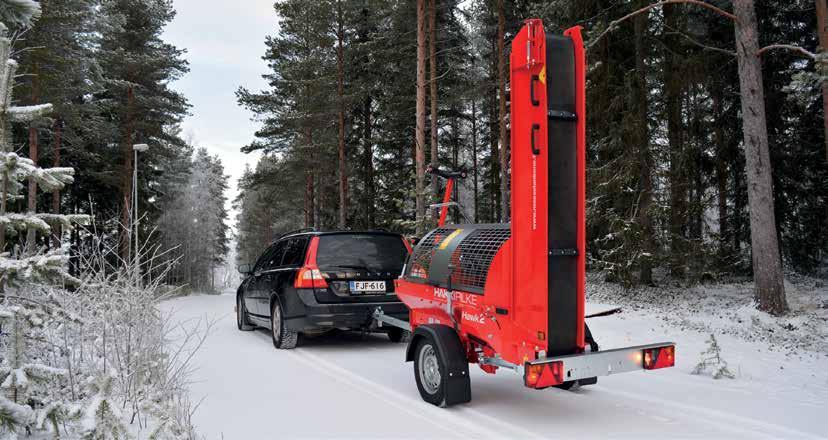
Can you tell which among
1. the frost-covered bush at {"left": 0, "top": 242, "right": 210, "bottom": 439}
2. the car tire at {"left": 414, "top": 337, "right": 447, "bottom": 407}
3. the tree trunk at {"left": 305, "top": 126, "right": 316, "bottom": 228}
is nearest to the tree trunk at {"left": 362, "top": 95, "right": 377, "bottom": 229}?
the tree trunk at {"left": 305, "top": 126, "right": 316, "bottom": 228}

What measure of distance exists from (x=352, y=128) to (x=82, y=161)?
13.8 meters

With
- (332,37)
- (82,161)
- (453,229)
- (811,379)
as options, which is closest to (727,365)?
(811,379)

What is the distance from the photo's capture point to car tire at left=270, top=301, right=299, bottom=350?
8.39 metres

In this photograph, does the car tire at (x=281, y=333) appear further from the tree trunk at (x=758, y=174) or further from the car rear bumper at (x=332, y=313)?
the tree trunk at (x=758, y=174)

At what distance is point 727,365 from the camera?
21.5 ft

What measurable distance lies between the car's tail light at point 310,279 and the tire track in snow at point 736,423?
14.3 ft

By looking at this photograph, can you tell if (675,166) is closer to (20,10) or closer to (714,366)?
(714,366)

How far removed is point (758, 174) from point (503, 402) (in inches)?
308

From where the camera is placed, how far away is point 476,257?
5.08 metres

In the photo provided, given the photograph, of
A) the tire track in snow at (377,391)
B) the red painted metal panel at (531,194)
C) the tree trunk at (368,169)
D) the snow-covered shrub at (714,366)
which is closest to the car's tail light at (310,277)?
the tire track in snow at (377,391)

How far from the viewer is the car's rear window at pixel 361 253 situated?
821 centimetres

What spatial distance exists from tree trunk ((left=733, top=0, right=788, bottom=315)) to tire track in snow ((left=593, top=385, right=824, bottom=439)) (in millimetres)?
6293

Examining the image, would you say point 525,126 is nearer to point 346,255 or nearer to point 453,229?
point 453,229

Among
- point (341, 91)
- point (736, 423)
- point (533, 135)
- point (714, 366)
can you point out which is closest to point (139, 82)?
point (341, 91)
